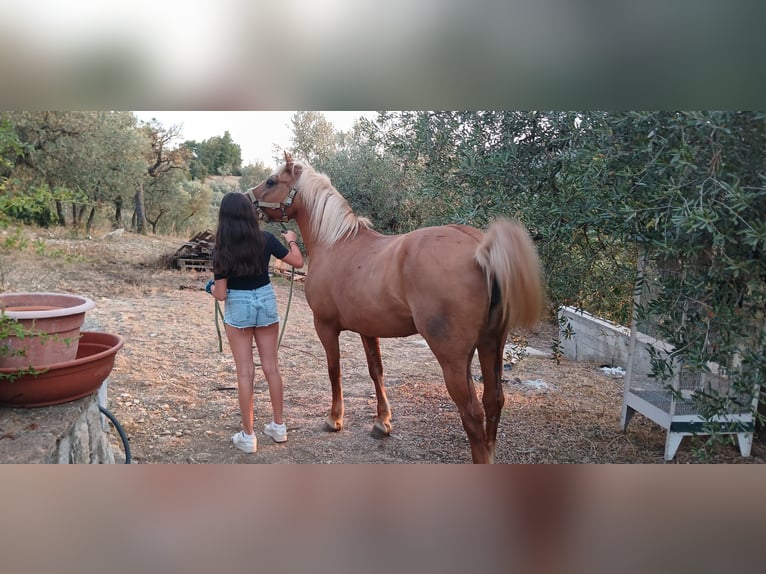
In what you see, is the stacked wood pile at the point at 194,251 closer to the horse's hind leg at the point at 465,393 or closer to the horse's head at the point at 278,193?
the horse's head at the point at 278,193

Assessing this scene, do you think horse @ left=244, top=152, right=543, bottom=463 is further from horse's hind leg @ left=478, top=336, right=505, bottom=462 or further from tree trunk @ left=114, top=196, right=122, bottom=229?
tree trunk @ left=114, top=196, right=122, bottom=229

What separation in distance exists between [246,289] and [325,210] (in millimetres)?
564

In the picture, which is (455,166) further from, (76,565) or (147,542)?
(76,565)

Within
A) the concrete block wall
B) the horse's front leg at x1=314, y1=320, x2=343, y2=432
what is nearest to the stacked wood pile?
the horse's front leg at x1=314, y1=320, x2=343, y2=432

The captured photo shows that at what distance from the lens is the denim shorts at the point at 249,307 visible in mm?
2018

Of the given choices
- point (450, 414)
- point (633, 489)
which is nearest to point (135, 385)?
point (450, 414)

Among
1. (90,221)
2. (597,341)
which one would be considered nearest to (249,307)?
(90,221)

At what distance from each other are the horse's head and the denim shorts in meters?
0.48

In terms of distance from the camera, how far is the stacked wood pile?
12.6ft

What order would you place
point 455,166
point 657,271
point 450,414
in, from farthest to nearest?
point 450,414 < point 455,166 < point 657,271

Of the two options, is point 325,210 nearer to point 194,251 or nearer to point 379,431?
point 379,431

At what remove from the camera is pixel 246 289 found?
202 centimetres
